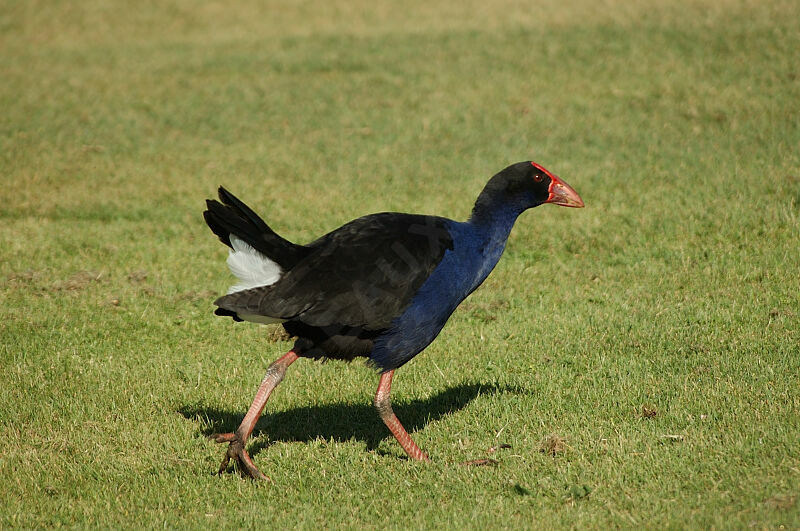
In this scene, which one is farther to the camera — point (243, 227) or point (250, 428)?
point (250, 428)

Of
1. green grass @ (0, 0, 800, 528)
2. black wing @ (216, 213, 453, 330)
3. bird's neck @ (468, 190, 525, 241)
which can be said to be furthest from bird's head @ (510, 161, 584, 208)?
green grass @ (0, 0, 800, 528)

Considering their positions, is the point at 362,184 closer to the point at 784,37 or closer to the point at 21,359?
the point at 21,359

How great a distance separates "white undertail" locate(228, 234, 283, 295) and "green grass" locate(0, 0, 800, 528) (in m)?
1.12

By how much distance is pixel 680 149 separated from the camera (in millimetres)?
12102

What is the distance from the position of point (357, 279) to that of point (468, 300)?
3.10 m

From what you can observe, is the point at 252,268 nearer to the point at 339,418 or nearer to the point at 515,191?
the point at 339,418

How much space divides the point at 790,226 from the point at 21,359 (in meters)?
7.44

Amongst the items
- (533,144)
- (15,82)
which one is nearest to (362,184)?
(533,144)

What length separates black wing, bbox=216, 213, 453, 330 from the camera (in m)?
5.04

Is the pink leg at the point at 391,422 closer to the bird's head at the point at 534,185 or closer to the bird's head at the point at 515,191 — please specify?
the bird's head at the point at 515,191

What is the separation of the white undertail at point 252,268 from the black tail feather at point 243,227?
0.14 ft

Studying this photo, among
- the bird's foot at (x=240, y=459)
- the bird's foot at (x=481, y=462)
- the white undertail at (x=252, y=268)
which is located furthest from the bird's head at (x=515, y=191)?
the bird's foot at (x=240, y=459)

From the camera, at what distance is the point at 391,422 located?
17.9 feet

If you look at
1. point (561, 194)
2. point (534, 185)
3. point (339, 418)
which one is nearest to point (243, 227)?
point (339, 418)
